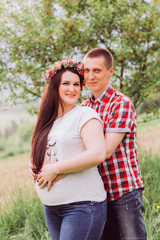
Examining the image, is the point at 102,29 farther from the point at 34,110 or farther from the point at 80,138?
the point at 80,138

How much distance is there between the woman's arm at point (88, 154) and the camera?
1.71m

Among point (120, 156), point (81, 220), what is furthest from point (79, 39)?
point (81, 220)

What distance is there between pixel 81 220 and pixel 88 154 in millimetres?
407

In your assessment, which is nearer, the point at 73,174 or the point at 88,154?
the point at 88,154

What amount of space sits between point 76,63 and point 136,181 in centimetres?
97

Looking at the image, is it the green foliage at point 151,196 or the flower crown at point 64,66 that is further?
the green foliage at point 151,196

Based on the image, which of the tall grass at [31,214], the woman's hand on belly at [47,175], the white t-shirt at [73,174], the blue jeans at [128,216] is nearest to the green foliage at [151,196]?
the tall grass at [31,214]

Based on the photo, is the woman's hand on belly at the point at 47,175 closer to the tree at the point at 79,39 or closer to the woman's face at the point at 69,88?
the woman's face at the point at 69,88

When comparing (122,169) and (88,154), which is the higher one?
(88,154)

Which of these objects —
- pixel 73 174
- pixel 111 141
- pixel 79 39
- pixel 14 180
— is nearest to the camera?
pixel 73 174

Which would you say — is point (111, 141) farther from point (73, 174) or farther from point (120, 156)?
point (73, 174)

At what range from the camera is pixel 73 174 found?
1.82 meters

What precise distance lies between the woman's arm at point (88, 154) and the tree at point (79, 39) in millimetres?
3066

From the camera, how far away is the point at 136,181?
2117 millimetres
